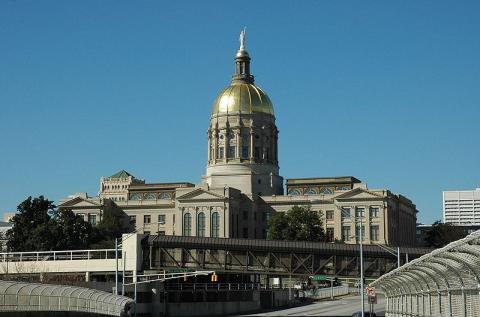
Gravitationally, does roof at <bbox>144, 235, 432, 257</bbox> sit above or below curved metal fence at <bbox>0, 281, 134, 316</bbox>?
above

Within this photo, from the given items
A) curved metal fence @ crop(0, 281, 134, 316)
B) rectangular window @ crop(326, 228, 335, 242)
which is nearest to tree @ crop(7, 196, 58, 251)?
rectangular window @ crop(326, 228, 335, 242)


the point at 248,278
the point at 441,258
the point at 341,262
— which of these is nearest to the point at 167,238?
the point at 341,262

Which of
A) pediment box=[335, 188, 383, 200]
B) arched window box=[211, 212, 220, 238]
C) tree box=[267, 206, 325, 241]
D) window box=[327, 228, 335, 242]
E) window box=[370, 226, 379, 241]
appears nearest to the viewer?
tree box=[267, 206, 325, 241]

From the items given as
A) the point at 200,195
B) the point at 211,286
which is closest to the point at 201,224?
the point at 200,195

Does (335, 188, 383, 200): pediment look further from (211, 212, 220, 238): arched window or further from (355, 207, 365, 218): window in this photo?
(211, 212, 220, 238): arched window

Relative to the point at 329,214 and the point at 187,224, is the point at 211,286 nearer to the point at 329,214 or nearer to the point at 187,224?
the point at 187,224

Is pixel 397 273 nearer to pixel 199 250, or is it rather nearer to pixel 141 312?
pixel 141 312

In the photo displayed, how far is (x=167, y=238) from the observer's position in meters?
107

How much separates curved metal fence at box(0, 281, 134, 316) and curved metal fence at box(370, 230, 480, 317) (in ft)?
49.5

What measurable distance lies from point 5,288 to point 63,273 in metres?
56.1

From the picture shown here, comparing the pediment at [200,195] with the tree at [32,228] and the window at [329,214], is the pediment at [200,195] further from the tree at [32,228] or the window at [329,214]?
the tree at [32,228]

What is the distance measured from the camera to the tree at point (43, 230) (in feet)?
463

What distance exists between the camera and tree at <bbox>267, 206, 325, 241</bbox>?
17025cm

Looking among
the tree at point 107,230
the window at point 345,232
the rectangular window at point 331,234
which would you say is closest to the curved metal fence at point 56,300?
the tree at point 107,230
